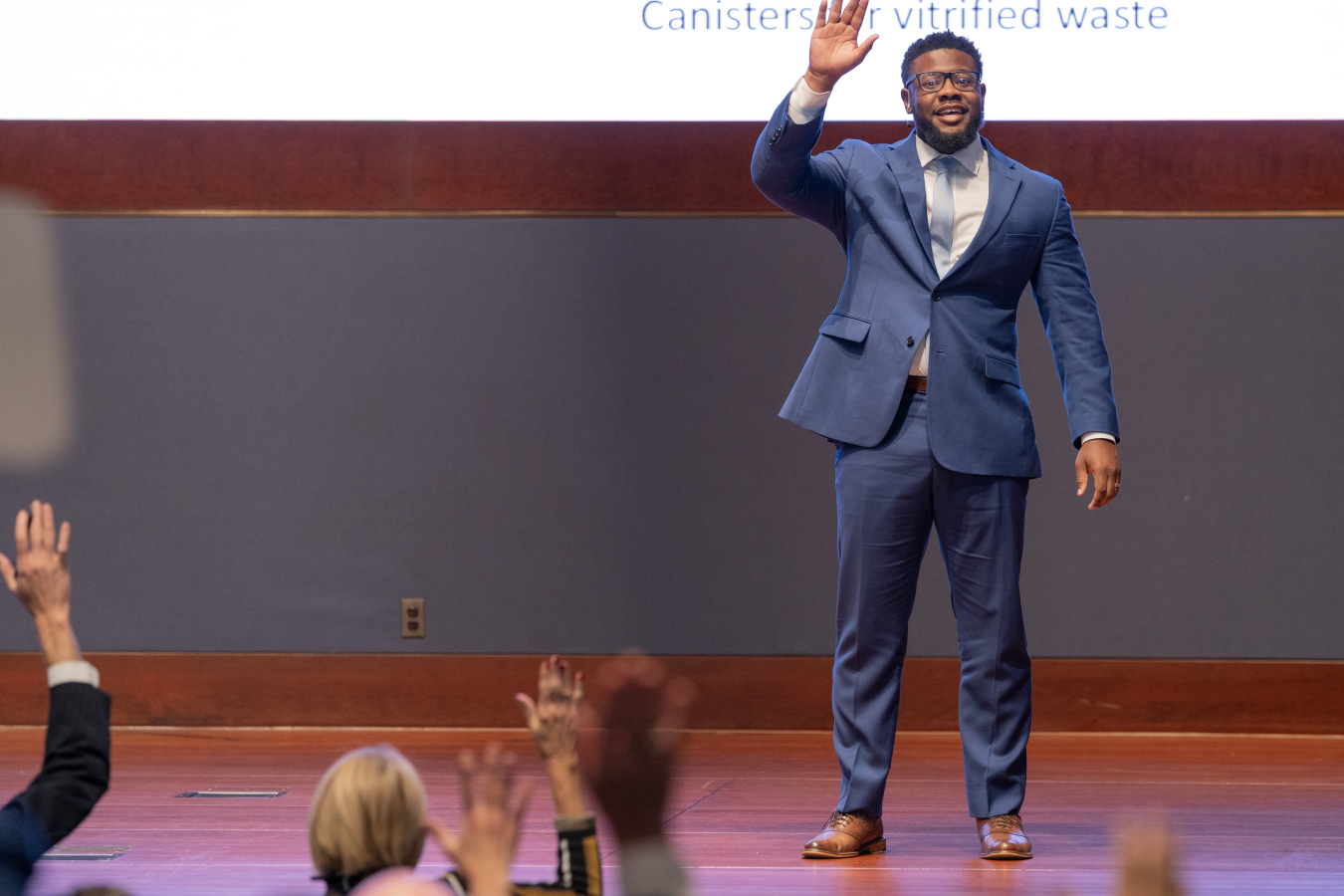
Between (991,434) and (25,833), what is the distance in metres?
1.60

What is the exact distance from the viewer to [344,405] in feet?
11.9

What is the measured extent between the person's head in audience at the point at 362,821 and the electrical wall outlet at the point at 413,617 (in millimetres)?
2476

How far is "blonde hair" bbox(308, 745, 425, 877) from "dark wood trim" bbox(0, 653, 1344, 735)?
2.44 meters

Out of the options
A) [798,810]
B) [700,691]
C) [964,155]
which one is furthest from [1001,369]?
[700,691]

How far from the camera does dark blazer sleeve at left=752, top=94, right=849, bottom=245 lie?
2268 mm

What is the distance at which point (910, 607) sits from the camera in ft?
7.75

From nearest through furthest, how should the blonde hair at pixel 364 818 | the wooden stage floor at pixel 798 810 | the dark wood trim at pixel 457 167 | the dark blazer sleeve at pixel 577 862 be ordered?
the blonde hair at pixel 364 818 → the dark blazer sleeve at pixel 577 862 → the wooden stage floor at pixel 798 810 → the dark wood trim at pixel 457 167

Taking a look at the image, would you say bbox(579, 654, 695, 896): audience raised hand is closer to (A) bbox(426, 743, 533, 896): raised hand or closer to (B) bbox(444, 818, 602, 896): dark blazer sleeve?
(A) bbox(426, 743, 533, 896): raised hand

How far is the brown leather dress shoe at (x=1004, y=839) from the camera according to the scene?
88.8 inches

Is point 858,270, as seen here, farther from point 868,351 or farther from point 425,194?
point 425,194
